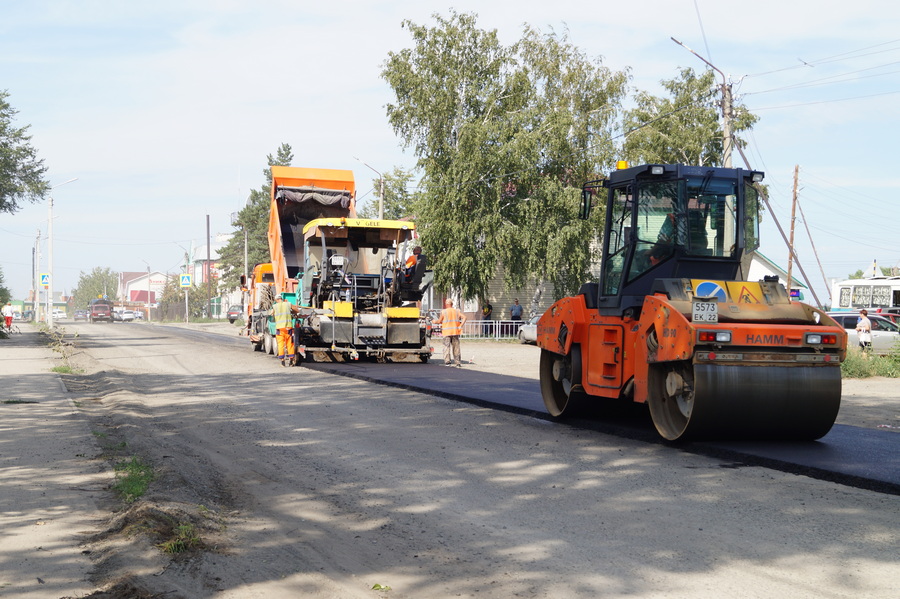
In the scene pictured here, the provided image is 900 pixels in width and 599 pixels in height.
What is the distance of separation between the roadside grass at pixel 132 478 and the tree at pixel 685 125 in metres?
36.7

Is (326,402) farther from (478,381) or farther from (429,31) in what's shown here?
(429,31)

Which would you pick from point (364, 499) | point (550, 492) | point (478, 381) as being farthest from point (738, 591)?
point (478, 381)

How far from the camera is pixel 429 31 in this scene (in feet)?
128

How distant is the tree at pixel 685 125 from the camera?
4299 cm

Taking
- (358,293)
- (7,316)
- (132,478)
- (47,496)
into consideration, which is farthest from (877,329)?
(7,316)

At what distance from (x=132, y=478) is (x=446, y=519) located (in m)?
2.57

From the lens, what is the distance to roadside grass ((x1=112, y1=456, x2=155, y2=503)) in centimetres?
673

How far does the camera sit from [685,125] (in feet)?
148

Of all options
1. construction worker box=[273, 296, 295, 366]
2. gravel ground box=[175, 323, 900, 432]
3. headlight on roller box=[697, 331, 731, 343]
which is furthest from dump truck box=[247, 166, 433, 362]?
headlight on roller box=[697, 331, 731, 343]

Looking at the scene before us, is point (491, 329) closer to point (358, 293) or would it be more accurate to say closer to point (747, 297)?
point (358, 293)

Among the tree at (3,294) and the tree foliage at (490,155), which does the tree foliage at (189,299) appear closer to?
the tree at (3,294)

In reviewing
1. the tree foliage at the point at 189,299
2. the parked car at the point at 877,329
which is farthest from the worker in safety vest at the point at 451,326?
the tree foliage at the point at 189,299

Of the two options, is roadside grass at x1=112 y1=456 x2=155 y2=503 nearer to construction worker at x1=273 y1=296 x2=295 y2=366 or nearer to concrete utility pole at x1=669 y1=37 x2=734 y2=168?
construction worker at x1=273 y1=296 x2=295 y2=366

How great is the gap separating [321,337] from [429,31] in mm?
21707
